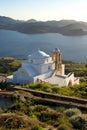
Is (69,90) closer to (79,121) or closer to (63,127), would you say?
(79,121)

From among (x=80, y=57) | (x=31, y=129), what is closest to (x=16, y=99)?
(x=31, y=129)

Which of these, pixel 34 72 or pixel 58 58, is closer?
pixel 34 72

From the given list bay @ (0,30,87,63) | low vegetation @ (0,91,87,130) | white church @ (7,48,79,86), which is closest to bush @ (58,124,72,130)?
low vegetation @ (0,91,87,130)

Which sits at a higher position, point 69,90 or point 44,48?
point 44,48

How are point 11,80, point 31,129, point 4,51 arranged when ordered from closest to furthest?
point 31,129 → point 11,80 → point 4,51

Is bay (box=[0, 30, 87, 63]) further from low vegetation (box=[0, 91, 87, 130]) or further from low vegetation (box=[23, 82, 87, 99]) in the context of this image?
low vegetation (box=[0, 91, 87, 130])

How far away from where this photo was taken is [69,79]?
17.0m

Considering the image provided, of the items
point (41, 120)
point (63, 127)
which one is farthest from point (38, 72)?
point (63, 127)

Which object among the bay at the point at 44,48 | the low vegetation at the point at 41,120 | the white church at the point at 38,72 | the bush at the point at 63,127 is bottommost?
the bush at the point at 63,127

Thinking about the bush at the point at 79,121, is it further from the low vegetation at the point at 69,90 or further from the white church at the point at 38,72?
the white church at the point at 38,72

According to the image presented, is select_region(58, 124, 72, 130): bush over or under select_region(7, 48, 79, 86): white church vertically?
under

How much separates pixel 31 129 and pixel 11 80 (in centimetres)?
1194

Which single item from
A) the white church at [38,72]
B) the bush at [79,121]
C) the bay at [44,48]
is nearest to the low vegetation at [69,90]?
the bush at [79,121]

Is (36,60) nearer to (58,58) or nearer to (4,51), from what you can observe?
(58,58)
